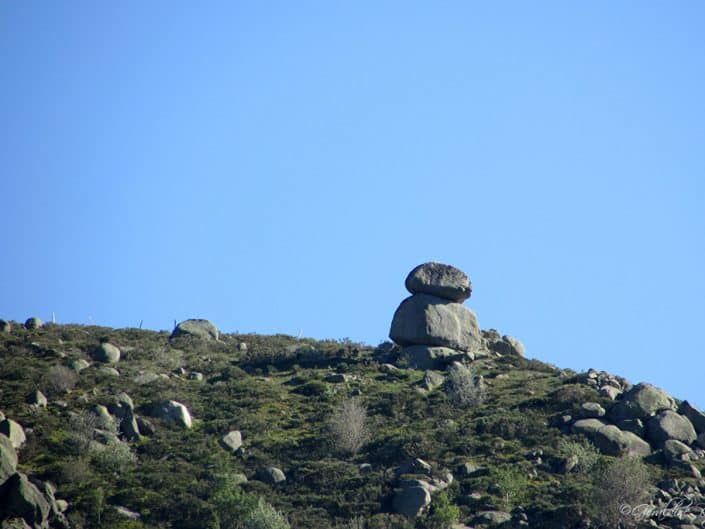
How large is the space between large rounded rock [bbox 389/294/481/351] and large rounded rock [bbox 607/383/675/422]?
13296 mm

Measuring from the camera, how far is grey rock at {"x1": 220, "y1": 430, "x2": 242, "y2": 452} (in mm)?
55250

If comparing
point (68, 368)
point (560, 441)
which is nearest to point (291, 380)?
point (68, 368)

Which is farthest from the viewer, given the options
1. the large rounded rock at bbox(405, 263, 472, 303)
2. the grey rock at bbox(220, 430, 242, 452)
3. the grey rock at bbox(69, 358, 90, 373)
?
the large rounded rock at bbox(405, 263, 472, 303)

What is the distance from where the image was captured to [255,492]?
166 ft

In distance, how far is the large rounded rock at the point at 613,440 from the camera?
5497cm

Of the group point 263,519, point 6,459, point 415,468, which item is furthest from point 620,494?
point 6,459

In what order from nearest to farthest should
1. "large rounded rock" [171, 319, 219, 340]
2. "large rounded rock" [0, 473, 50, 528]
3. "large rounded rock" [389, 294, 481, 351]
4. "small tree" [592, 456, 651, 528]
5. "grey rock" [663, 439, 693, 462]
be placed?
"large rounded rock" [0, 473, 50, 528] < "small tree" [592, 456, 651, 528] < "grey rock" [663, 439, 693, 462] < "large rounded rock" [389, 294, 481, 351] < "large rounded rock" [171, 319, 219, 340]

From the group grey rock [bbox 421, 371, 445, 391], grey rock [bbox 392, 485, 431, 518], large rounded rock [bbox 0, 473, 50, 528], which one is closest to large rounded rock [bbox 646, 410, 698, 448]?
grey rock [bbox 421, 371, 445, 391]

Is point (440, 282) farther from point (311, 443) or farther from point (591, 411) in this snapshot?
point (311, 443)

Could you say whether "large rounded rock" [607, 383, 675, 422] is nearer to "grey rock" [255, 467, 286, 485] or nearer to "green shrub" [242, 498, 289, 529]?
"grey rock" [255, 467, 286, 485]

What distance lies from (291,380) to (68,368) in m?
→ 12.6

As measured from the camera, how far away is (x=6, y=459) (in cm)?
4772

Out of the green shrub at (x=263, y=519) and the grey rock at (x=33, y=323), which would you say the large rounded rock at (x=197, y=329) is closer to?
the grey rock at (x=33, y=323)

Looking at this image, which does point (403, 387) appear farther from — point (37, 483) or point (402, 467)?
point (37, 483)
